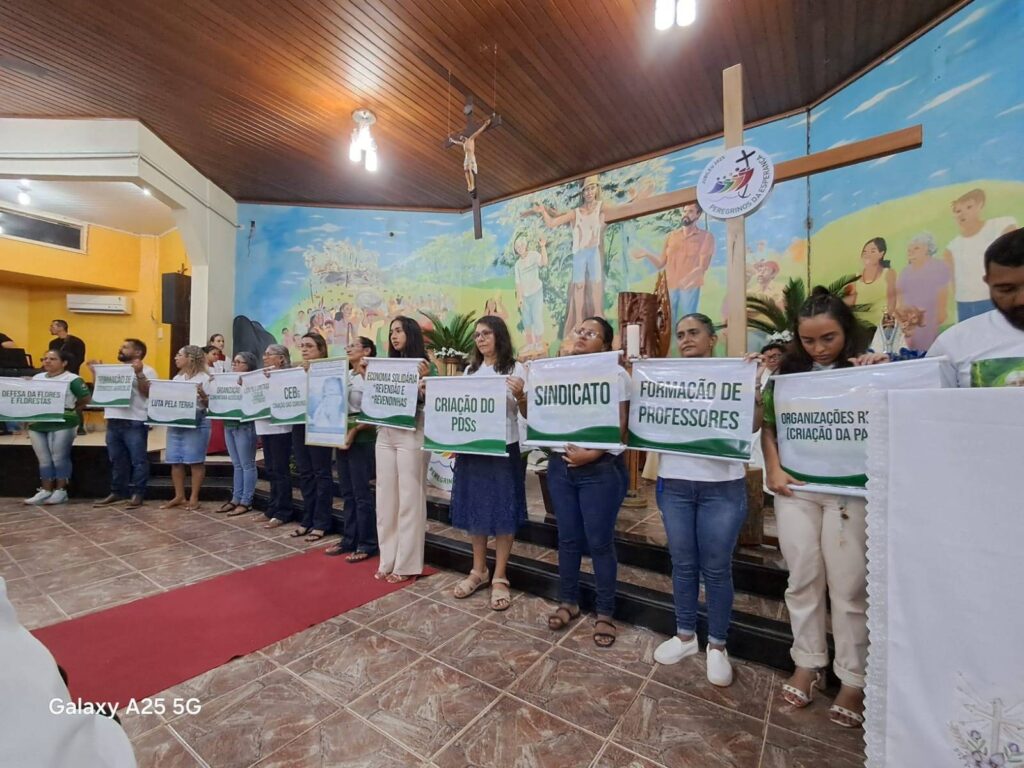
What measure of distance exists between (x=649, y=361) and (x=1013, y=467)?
4.85 ft

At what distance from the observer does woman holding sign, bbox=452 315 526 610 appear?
8.66 feet

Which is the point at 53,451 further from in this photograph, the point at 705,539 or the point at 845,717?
the point at 845,717

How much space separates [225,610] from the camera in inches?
100.0

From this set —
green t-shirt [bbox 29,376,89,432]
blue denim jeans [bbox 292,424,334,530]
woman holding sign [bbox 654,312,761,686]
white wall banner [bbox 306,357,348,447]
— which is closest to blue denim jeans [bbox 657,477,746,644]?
woman holding sign [bbox 654,312,761,686]

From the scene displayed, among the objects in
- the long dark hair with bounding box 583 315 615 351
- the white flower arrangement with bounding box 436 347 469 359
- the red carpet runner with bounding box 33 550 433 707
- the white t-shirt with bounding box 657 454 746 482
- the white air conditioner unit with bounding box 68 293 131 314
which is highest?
the white air conditioner unit with bounding box 68 293 131 314

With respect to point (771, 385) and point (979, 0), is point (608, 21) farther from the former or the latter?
point (771, 385)

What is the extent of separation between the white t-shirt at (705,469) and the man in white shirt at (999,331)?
2.63 feet

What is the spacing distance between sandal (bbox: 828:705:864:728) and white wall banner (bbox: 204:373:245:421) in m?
4.71

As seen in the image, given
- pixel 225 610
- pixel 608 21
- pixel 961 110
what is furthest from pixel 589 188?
pixel 225 610

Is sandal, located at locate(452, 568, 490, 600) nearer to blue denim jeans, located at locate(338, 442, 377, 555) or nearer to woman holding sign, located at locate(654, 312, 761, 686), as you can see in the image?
blue denim jeans, located at locate(338, 442, 377, 555)

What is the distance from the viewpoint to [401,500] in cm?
294

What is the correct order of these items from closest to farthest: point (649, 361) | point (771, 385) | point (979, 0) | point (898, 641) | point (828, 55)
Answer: point (898, 641), point (771, 385), point (649, 361), point (979, 0), point (828, 55)

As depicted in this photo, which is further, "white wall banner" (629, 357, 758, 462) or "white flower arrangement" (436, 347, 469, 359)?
"white flower arrangement" (436, 347, 469, 359)

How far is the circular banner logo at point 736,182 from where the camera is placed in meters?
2.18
